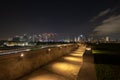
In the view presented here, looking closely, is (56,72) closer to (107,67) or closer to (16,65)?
(16,65)

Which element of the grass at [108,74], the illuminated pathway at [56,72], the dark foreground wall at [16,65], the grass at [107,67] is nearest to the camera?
the dark foreground wall at [16,65]

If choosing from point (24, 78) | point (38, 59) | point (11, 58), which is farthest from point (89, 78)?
point (38, 59)

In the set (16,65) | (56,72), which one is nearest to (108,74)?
(56,72)

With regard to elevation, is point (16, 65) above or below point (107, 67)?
above

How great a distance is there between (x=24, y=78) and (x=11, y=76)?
1374 mm

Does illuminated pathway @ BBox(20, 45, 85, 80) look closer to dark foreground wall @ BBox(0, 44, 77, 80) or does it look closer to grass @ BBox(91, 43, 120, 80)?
dark foreground wall @ BBox(0, 44, 77, 80)

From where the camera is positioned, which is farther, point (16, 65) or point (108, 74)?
point (108, 74)

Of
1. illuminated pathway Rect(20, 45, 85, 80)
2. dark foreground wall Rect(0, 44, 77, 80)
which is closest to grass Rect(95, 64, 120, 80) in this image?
illuminated pathway Rect(20, 45, 85, 80)

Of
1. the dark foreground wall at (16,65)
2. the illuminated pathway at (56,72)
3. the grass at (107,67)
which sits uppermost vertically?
the dark foreground wall at (16,65)

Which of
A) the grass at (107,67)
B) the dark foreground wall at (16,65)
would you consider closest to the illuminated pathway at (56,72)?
the dark foreground wall at (16,65)

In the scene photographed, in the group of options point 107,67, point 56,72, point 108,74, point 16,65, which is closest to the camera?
point 16,65

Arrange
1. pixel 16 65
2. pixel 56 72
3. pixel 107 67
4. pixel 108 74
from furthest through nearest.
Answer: pixel 107 67, pixel 56 72, pixel 108 74, pixel 16 65

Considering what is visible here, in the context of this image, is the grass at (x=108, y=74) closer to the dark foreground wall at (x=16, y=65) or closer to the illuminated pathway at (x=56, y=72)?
the illuminated pathway at (x=56, y=72)

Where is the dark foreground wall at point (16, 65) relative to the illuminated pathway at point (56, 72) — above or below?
above
